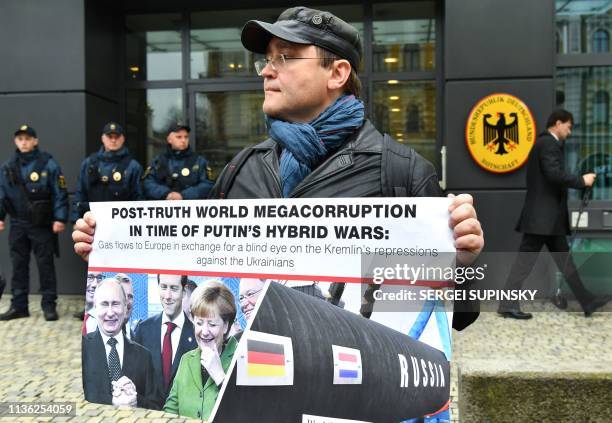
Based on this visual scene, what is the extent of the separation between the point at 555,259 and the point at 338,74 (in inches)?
233

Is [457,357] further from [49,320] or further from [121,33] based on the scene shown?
[121,33]

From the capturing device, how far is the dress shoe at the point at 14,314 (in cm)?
720

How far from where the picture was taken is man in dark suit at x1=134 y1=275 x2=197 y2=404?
5.68 feet

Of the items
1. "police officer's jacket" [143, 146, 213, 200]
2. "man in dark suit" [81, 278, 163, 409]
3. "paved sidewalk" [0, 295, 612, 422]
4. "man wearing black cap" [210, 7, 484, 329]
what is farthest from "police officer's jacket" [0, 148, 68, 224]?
"man wearing black cap" [210, 7, 484, 329]

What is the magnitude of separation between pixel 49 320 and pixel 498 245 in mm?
5159

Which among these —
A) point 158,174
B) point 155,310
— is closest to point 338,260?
point 155,310

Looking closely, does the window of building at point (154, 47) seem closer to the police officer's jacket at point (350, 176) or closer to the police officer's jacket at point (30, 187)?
the police officer's jacket at point (30, 187)

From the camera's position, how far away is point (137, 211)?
1.93m

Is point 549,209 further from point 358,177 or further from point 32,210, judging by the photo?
point 358,177

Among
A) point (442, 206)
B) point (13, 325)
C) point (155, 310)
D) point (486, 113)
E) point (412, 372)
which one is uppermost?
point (486, 113)

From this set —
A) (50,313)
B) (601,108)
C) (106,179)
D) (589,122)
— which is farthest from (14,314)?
(601,108)

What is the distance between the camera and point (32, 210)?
7.04 meters

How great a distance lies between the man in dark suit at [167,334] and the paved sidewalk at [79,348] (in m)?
2.54

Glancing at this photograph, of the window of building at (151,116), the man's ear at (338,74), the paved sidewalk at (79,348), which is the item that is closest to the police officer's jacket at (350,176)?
the man's ear at (338,74)
